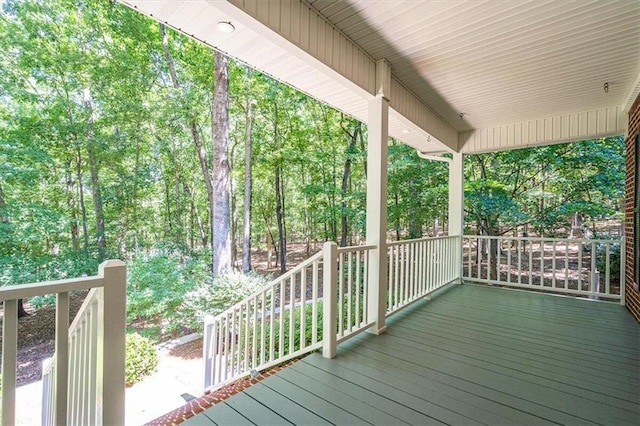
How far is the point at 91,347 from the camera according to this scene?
130 centimetres

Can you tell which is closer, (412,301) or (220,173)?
(412,301)

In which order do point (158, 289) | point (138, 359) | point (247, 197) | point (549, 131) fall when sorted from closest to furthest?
point (549, 131)
point (138, 359)
point (158, 289)
point (247, 197)

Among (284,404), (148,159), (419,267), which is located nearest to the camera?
(284,404)

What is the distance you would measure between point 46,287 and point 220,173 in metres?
6.71

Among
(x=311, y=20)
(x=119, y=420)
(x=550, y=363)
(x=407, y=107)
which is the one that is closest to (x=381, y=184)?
(x=407, y=107)

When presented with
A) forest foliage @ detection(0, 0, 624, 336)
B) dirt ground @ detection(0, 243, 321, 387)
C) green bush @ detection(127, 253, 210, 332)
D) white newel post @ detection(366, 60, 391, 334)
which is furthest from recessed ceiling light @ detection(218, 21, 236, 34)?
dirt ground @ detection(0, 243, 321, 387)

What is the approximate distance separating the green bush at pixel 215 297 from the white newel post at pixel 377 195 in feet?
13.1

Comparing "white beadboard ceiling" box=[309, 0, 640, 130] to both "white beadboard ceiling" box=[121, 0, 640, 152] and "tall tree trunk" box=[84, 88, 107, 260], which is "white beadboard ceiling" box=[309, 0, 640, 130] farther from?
"tall tree trunk" box=[84, 88, 107, 260]

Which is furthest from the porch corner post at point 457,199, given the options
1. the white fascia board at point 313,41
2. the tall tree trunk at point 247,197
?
the tall tree trunk at point 247,197

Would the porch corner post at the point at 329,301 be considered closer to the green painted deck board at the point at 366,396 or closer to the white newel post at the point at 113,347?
the green painted deck board at the point at 366,396

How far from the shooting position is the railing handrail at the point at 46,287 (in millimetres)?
1022

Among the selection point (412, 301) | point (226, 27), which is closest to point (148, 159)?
point (226, 27)

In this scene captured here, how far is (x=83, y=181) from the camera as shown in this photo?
338 inches

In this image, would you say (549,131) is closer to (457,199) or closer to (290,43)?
(457,199)
